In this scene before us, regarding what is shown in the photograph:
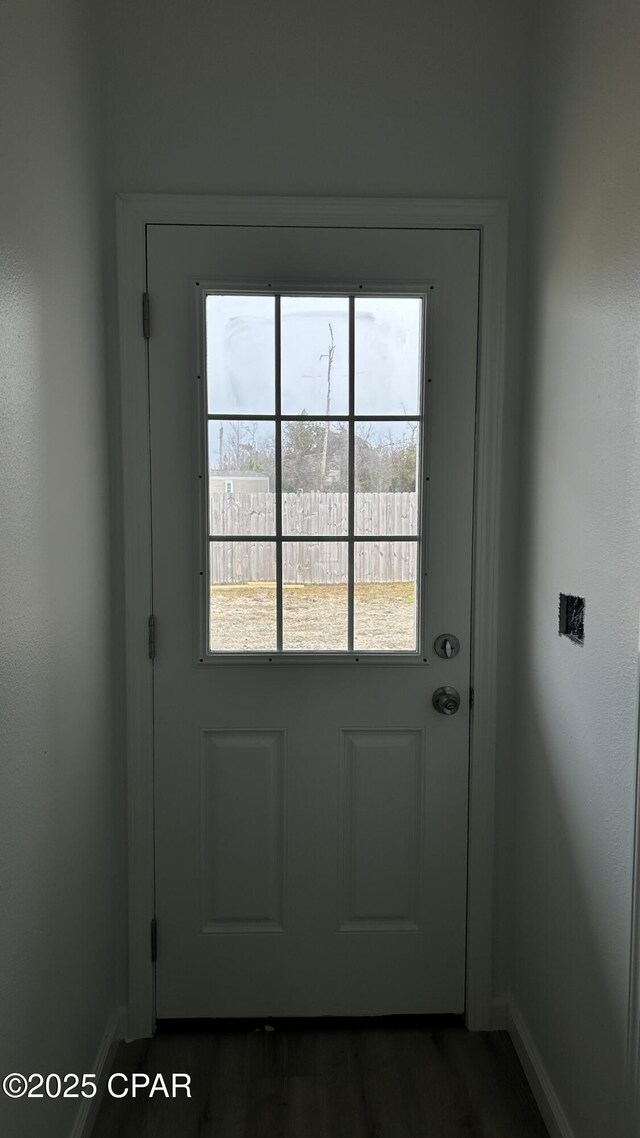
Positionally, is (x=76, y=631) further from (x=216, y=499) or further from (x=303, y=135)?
(x=303, y=135)

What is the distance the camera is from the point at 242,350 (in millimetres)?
2137

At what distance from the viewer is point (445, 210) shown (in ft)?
6.95

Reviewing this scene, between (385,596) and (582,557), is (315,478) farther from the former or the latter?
(582,557)

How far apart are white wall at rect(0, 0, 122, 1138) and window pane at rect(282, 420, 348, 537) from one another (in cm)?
46

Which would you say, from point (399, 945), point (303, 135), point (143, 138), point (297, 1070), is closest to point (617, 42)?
A: point (303, 135)

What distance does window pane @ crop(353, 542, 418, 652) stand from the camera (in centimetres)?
219

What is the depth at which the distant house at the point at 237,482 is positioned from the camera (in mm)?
2168

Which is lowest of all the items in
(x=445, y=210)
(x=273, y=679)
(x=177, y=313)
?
(x=273, y=679)

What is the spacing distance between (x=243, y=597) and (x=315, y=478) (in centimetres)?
36

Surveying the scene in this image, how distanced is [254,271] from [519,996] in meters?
1.97

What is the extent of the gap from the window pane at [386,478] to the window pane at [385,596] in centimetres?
5

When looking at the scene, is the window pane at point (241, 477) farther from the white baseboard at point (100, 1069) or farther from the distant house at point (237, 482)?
the white baseboard at point (100, 1069)

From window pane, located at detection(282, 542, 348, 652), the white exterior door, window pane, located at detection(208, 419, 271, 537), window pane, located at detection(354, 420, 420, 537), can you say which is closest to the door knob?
the white exterior door

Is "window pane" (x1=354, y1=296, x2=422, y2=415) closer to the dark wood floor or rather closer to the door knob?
the door knob
